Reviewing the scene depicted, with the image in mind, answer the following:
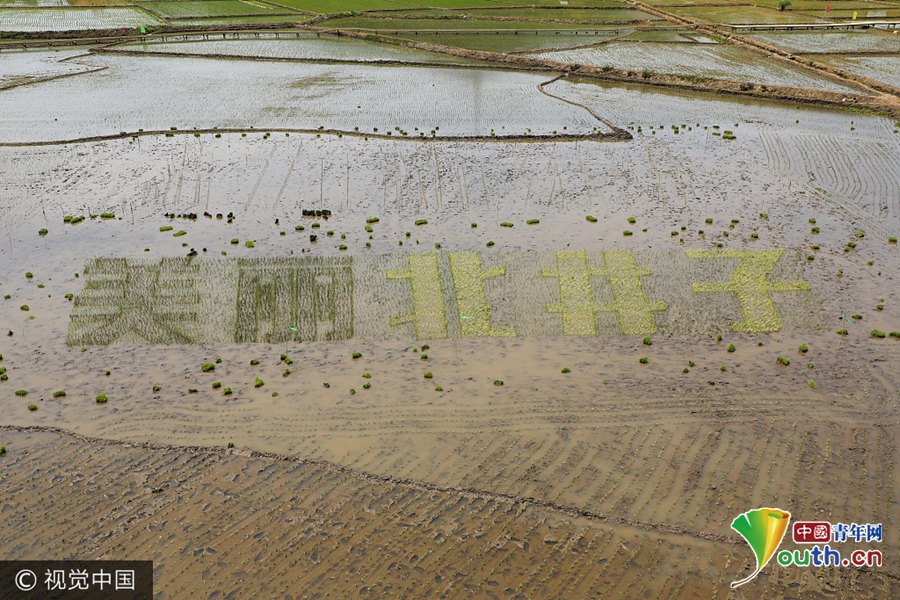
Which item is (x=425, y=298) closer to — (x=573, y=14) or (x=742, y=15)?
(x=573, y=14)

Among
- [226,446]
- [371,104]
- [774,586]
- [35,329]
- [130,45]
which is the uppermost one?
[130,45]

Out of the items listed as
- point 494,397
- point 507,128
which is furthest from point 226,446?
point 507,128

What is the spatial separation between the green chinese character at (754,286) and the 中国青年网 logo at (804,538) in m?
4.37

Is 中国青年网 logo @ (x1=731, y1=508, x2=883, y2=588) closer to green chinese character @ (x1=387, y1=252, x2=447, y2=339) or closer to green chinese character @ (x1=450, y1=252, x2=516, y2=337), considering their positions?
green chinese character @ (x1=450, y1=252, x2=516, y2=337)

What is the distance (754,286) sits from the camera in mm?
13008

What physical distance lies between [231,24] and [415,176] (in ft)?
80.5

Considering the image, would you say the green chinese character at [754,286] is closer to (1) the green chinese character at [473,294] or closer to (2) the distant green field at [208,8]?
(1) the green chinese character at [473,294]

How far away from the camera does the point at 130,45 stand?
3400 centimetres

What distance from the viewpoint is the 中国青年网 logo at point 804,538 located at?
25.7 ft

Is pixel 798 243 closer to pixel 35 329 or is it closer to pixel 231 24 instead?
pixel 35 329

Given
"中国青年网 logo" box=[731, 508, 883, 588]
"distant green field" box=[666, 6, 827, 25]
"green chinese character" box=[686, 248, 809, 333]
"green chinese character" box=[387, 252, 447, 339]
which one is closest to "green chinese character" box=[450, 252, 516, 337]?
"green chinese character" box=[387, 252, 447, 339]

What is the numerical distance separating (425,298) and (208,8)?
34936mm

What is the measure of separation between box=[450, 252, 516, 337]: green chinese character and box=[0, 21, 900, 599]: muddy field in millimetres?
52

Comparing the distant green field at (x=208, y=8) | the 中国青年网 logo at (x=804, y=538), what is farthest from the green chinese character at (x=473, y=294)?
the distant green field at (x=208, y=8)
